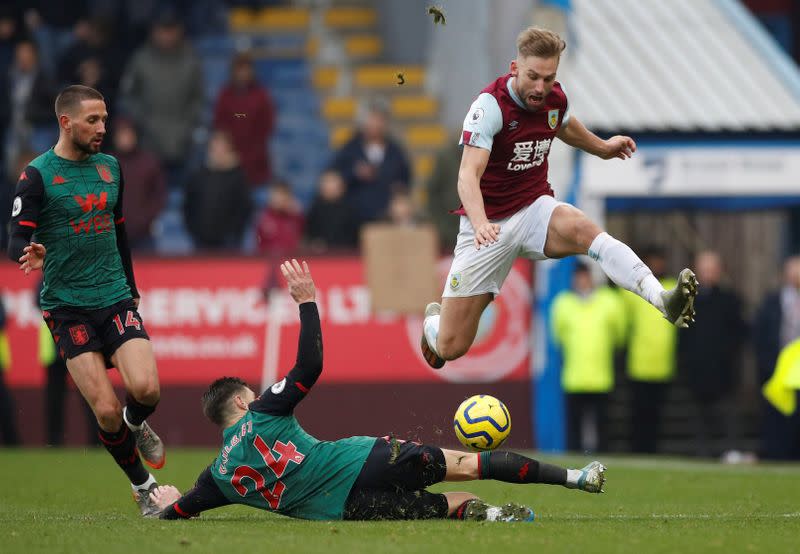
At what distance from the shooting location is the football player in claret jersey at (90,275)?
31.7ft

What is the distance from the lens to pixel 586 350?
17.5 metres

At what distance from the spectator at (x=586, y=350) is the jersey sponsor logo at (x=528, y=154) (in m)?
7.58

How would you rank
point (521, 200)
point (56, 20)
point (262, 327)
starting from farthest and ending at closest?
point (56, 20) → point (262, 327) → point (521, 200)

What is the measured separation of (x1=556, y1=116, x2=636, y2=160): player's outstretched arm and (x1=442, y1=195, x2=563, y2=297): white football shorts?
1.49 feet

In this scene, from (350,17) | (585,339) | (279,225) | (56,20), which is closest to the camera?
(585,339)

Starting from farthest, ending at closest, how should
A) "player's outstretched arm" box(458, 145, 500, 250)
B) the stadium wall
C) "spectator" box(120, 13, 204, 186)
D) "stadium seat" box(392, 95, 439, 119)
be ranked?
1. "stadium seat" box(392, 95, 439, 119)
2. "spectator" box(120, 13, 204, 186)
3. the stadium wall
4. "player's outstretched arm" box(458, 145, 500, 250)

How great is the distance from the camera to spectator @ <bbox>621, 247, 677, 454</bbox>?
17.8 metres

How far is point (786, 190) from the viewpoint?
17.9m

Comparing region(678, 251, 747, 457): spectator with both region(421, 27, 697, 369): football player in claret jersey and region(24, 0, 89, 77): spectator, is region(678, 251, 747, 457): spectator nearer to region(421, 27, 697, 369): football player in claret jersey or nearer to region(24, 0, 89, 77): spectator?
region(421, 27, 697, 369): football player in claret jersey

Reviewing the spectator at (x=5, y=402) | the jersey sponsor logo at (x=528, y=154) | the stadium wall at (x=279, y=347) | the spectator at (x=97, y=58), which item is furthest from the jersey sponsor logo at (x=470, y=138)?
the spectator at (x=97, y=58)

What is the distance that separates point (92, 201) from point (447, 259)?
8512 mm

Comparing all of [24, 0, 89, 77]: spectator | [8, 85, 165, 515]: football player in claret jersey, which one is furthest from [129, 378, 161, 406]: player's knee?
[24, 0, 89, 77]: spectator

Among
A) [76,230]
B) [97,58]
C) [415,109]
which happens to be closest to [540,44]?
[76,230]

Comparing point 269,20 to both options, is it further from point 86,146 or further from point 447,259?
point 86,146
